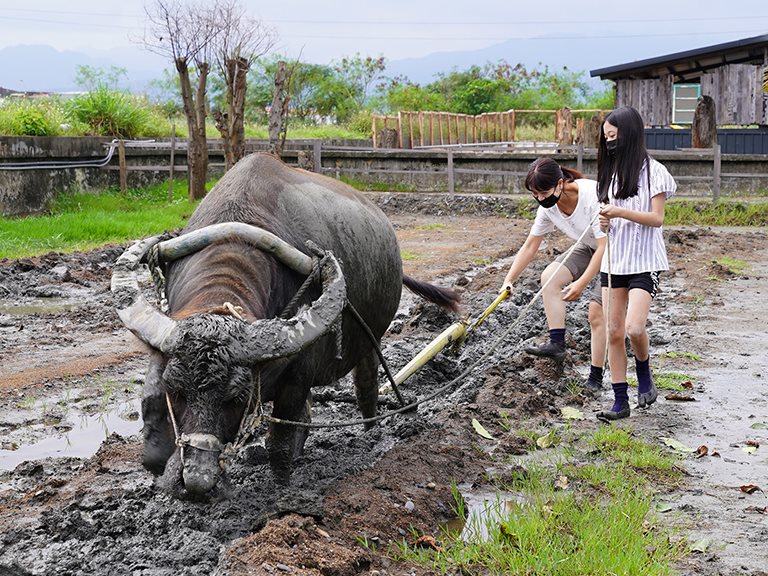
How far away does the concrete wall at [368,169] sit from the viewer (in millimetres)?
18141

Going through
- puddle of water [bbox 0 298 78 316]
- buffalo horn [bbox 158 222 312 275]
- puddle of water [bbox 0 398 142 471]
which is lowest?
puddle of water [bbox 0 398 142 471]

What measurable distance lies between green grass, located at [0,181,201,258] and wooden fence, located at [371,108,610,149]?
28.1 feet

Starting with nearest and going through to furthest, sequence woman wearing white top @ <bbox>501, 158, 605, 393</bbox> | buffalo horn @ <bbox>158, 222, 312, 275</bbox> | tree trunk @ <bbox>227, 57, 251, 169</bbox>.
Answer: buffalo horn @ <bbox>158, 222, 312, 275</bbox> → woman wearing white top @ <bbox>501, 158, 605, 393</bbox> → tree trunk @ <bbox>227, 57, 251, 169</bbox>

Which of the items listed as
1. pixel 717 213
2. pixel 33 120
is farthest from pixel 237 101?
pixel 717 213

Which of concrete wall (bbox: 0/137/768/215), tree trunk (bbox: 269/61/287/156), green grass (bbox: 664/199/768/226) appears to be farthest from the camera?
tree trunk (bbox: 269/61/287/156)

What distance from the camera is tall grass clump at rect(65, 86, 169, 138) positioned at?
908 inches

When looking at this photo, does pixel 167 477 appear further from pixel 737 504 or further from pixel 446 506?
pixel 737 504

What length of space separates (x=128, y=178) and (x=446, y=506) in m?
18.0

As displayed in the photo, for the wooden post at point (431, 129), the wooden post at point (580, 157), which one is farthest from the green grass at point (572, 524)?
the wooden post at point (431, 129)

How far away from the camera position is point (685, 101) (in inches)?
1040

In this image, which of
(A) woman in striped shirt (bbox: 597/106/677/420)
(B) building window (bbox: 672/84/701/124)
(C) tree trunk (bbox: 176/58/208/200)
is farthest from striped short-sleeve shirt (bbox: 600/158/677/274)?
(B) building window (bbox: 672/84/701/124)

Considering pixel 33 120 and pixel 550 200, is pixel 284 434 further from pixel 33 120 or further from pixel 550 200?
pixel 33 120

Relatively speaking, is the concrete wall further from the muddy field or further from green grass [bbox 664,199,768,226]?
the muddy field

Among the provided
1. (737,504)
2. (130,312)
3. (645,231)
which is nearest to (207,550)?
(130,312)
